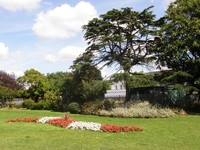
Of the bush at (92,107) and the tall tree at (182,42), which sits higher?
the tall tree at (182,42)

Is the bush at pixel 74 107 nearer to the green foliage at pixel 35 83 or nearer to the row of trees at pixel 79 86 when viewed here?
the row of trees at pixel 79 86

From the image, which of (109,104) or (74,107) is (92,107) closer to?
(109,104)

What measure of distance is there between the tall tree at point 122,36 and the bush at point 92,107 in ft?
8.99

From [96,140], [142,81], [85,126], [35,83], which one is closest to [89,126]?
[85,126]

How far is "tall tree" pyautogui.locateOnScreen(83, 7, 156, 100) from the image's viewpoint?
28.7 meters

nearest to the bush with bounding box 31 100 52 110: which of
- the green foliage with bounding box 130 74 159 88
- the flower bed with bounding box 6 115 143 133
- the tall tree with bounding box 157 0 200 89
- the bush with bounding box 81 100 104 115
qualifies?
the bush with bounding box 81 100 104 115

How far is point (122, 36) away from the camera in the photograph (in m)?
28.8

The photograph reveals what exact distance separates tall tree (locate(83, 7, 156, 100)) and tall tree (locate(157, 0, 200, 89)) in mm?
1507

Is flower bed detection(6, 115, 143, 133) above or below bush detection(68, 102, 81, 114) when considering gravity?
below

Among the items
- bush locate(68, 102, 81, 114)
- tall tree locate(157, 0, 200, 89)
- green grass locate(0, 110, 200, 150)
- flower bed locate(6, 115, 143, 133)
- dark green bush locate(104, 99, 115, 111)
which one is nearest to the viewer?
green grass locate(0, 110, 200, 150)

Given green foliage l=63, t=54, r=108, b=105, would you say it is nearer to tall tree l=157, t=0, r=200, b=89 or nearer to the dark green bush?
the dark green bush

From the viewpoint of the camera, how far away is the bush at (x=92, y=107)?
93.0 ft

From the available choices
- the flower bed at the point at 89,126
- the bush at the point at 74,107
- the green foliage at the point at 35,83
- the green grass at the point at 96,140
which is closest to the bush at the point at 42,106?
the green foliage at the point at 35,83

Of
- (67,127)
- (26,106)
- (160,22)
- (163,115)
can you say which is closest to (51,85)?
(26,106)
